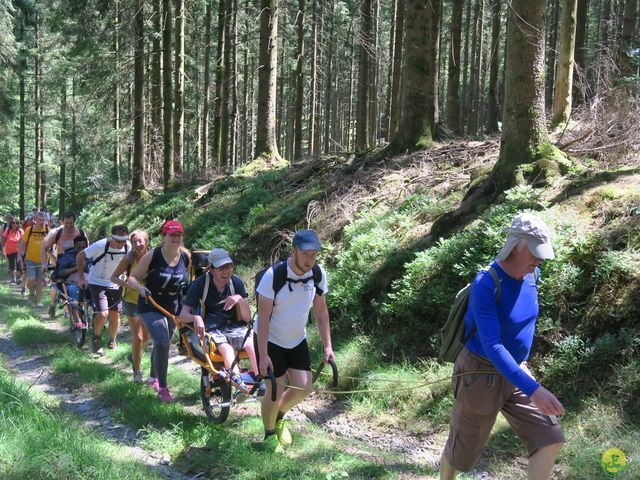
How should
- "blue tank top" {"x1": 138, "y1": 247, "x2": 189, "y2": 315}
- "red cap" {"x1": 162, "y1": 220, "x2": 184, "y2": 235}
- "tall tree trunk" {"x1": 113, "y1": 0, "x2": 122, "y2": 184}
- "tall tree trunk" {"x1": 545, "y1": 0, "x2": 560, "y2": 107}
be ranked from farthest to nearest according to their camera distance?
"tall tree trunk" {"x1": 545, "y1": 0, "x2": 560, "y2": 107} → "tall tree trunk" {"x1": 113, "y1": 0, "x2": 122, "y2": 184} → "blue tank top" {"x1": 138, "y1": 247, "x2": 189, "y2": 315} → "red cap" {"x1": 162, "y1": 220, "x2": 184, "y2": 235}

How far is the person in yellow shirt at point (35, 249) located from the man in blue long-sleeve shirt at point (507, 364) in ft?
40.6

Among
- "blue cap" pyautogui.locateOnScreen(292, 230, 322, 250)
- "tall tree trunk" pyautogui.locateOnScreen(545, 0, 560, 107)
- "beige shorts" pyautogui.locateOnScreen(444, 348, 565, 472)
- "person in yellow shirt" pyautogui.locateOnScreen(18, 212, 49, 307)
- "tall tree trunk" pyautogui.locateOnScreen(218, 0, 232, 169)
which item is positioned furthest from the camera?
"tall tree trunk" pyautogui.locateOnScreen(545, 0, 560, 107)

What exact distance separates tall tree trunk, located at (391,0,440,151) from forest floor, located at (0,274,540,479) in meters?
7.06

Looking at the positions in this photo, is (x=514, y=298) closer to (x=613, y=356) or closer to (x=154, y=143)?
(x=613, y=356)

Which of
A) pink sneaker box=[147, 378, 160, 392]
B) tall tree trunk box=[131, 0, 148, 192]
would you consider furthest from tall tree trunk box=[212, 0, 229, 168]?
pink sneaker box=[147, 378, 160, 392]

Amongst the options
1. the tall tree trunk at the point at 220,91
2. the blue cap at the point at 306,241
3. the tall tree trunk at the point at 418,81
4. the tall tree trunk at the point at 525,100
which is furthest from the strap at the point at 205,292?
the tall tree trunk at the point at 220,91

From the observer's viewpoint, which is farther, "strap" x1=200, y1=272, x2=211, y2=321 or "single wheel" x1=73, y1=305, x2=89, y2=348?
"single wheel" x1=73, y1=305, x2=89, y2=348

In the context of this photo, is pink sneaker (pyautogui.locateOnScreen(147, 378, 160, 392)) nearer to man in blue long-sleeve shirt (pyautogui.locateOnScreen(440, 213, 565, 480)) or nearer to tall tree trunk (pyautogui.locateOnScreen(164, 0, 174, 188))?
man in blue long-sleeve shirt (pyautogui.locateOnScreen(440, 213, 565, 480))

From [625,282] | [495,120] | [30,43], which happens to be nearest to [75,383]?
[625,282]

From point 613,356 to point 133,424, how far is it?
4.84 m

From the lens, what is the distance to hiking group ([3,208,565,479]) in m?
3.52

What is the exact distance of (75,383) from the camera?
771 centimetres

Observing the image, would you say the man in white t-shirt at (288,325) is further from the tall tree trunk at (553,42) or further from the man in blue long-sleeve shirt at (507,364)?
the tall tree trunk at (553,42)

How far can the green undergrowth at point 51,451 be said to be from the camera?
3917 mm
